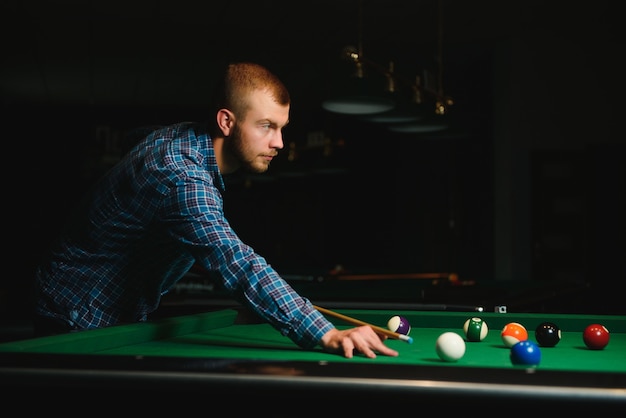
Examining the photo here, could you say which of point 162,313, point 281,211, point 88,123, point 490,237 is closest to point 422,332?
point 162,313

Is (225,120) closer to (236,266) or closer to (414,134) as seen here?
(236,266)

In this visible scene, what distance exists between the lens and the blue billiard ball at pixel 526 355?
1640 mm

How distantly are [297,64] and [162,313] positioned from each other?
17.0 ft

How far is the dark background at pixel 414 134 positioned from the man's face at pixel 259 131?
8.66ft

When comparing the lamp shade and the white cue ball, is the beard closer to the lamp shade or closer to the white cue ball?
the white cue ball

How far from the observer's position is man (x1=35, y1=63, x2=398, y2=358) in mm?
1897

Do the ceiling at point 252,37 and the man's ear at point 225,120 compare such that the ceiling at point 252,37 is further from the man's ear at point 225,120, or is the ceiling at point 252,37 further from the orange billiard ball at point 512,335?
the orange billiard ball at point 512,335

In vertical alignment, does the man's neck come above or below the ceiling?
below

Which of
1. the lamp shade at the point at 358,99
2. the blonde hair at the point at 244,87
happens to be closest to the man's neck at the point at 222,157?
the blonde hair at the point at 244,87

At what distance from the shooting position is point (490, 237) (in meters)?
9.90

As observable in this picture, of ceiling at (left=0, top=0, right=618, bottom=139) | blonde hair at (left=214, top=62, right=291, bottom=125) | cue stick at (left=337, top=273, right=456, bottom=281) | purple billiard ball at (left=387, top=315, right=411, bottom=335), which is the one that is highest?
ceiling at (left=0, top=0, right=618, bottom=139)

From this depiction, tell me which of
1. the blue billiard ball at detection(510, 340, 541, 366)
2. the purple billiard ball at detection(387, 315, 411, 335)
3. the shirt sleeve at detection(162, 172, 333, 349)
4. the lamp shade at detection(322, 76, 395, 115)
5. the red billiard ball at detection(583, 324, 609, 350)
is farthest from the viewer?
the lamp shade at detection(322, 76, 395, 115)

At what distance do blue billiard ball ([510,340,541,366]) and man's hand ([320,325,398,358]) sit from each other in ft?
0.89

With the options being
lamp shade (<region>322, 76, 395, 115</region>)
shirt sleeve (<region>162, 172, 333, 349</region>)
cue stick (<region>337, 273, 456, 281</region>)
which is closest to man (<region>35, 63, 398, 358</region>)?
shirt sleeve (<region>162, 172, 333, 349</region>)
